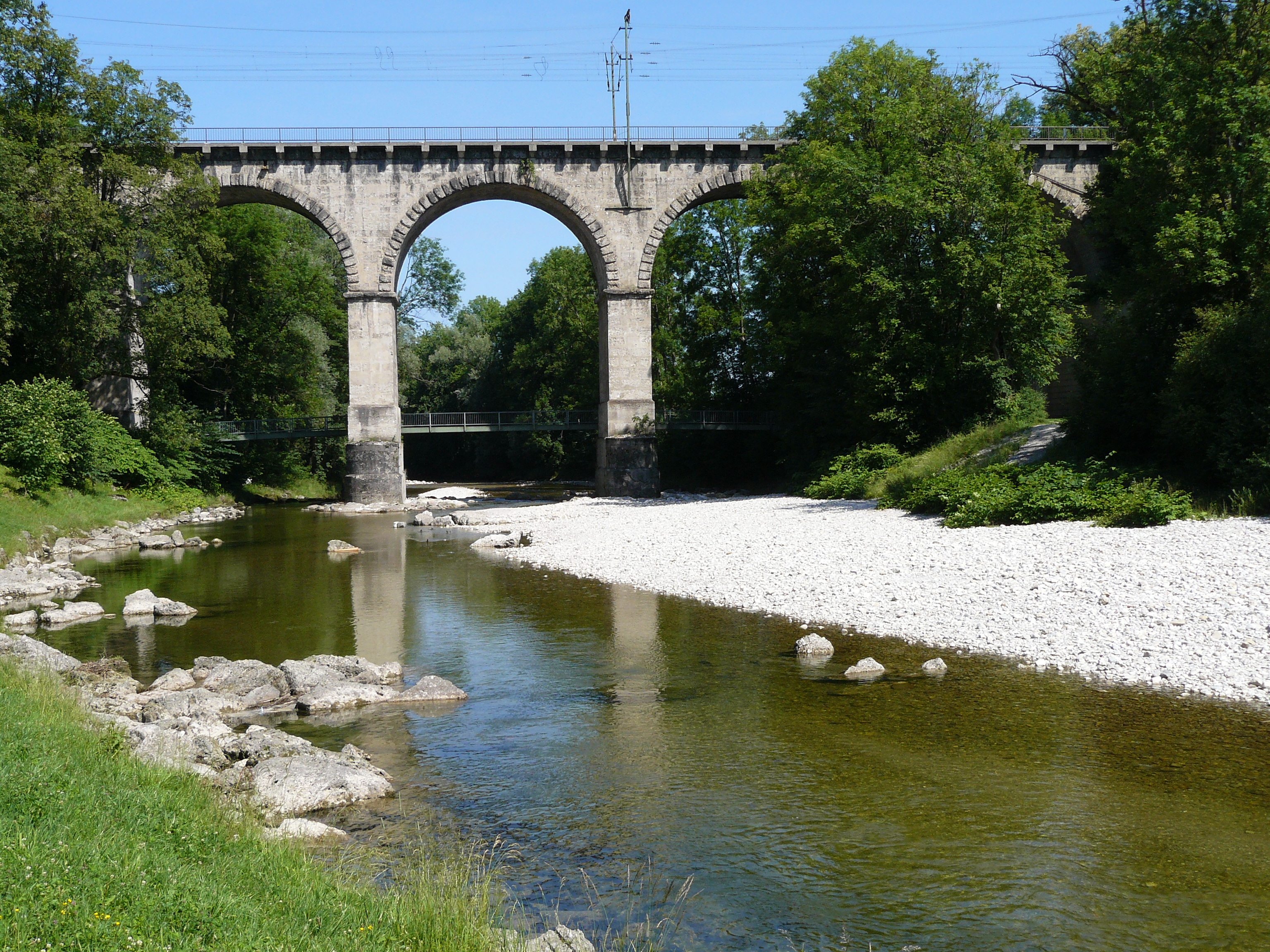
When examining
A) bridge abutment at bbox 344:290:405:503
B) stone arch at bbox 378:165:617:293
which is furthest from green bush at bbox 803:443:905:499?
bridge abutment at bbox 344:290:405:503

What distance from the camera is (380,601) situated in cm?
1656

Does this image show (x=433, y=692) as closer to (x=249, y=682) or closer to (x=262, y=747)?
(x=249, y=682)

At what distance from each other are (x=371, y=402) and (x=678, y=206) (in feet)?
44.0

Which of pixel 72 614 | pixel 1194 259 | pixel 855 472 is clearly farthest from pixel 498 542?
pixel 1194 259

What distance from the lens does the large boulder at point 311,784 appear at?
7.01 m

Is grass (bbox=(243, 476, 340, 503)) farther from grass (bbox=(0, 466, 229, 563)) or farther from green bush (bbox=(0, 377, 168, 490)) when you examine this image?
green bush (bbox=(0, 377, 168, 490))

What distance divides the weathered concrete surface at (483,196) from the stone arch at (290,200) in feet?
0.16

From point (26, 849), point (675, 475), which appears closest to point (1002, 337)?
point (675, 475)

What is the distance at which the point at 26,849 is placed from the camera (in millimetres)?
4195

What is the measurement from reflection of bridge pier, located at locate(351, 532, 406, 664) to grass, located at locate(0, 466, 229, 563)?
23.5 ft

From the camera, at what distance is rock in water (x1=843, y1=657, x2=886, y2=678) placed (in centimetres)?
1024

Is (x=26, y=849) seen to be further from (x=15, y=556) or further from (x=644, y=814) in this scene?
(x=15, y=556)

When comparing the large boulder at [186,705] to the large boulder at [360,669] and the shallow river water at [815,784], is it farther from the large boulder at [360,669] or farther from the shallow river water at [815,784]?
the large boulder at [360,669]

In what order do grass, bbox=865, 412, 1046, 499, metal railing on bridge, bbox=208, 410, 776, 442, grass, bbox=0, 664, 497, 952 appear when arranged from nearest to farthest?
1. grass, bbox=0, 664, 497, 952
2. grass, bbox=865, 412, 1046, 499
3. metal railing on bridge, bbox=208, 410, 776, 442
